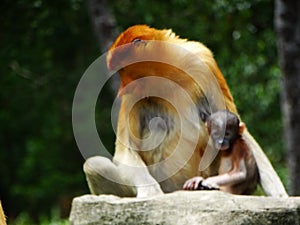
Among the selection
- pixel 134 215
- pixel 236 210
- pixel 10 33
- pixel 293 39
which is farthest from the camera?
pixel 10 33

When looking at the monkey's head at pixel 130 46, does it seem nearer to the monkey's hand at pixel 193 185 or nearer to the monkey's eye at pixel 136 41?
the monkey's eye at pixel 136 41

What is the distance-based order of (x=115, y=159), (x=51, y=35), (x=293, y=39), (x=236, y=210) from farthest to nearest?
(x=51, y=35)
(x=293, y=39)
(x=115, y=159)
(x=236, y=210)

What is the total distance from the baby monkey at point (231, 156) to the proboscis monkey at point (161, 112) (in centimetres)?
14

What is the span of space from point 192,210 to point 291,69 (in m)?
4.63

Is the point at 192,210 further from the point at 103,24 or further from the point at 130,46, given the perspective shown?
the point at 103,24

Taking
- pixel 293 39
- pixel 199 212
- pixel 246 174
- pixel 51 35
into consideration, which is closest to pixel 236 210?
pixel 199 212

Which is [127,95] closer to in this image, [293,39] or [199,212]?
[199,212]

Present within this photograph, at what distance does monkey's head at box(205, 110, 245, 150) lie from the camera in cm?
578

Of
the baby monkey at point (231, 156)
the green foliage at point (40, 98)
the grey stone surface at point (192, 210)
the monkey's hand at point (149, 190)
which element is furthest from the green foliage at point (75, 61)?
the grey stone surface at point (192, 210)

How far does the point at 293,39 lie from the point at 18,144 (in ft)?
25.6

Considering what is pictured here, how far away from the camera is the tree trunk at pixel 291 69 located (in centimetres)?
897

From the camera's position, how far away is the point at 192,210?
4758 millimetres

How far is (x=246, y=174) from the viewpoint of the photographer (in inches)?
229

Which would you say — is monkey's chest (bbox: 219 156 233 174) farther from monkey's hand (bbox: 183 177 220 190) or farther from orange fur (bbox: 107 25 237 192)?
monkey's hand (bbox: 183 177 220 190)
